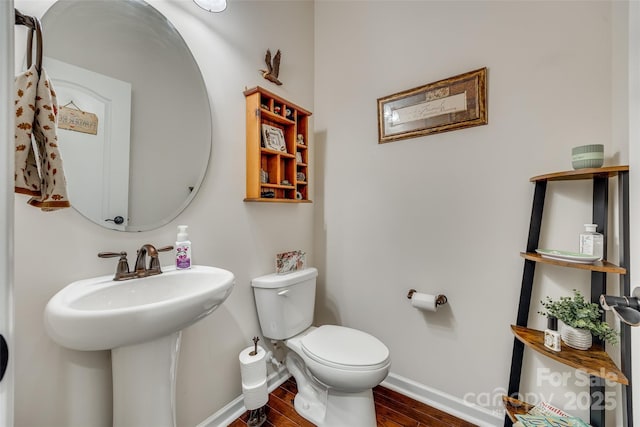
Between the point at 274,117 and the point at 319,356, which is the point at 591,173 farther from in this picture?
the point at 274,117

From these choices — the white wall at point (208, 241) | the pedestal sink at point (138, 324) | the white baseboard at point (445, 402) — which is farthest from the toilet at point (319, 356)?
the pedestal sink at point (138, 324)

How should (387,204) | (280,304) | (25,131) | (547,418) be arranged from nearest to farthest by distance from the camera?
(25,131) → (547,418) → (280,304) → (387,204)

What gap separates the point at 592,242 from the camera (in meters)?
1.03

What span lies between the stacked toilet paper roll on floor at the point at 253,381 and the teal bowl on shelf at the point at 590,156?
5.55 ft

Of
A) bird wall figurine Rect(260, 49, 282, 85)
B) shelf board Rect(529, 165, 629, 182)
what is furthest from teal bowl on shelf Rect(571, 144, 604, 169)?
bird wall figurine Rect(260, 49, 282, 85)

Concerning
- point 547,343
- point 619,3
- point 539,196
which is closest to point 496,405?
point 547,343

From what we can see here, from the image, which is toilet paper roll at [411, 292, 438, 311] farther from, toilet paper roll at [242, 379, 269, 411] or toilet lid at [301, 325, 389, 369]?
toilet paper roll at [242, 379, 269, 411]

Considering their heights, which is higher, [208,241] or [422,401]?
[208,241]

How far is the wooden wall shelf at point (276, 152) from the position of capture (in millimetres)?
1451

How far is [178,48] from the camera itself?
3.98 ft

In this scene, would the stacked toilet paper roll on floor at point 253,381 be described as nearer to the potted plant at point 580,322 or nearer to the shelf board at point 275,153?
the shelf board at point 275,153

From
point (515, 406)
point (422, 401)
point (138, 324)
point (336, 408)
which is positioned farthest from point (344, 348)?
point (138, 324)

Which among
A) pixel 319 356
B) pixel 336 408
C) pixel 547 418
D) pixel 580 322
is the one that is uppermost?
pixel 580 322

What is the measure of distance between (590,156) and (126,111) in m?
1.88
